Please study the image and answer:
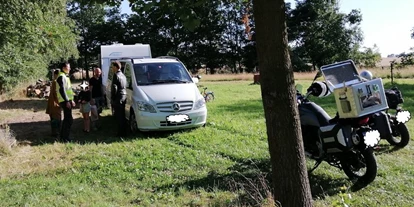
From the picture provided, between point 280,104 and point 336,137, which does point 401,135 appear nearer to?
point 336,137

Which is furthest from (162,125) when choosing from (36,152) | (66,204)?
(66,204)

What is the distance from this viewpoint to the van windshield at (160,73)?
9.84m

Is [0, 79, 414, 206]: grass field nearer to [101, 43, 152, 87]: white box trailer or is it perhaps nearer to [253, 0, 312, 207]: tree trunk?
[253, 0, 312, 207]: tree trunk

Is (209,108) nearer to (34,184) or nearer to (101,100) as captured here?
(101,100)

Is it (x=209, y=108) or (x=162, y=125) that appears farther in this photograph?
(x=209, y=108)

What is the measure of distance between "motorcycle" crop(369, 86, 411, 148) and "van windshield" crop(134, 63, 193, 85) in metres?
5.12

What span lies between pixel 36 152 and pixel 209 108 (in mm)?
6831

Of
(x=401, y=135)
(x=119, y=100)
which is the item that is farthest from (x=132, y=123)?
(x=401, y=135)

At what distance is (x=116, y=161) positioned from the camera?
6.87 meters

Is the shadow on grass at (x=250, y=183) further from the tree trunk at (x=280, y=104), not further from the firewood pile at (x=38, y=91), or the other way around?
the firewood pile at (x=38, y=91)

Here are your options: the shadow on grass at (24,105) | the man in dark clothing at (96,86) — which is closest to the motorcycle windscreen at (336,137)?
the man in dark clothing at (96,86)

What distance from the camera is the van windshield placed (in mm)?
9836

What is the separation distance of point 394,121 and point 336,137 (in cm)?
236

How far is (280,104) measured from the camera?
10.6ft
